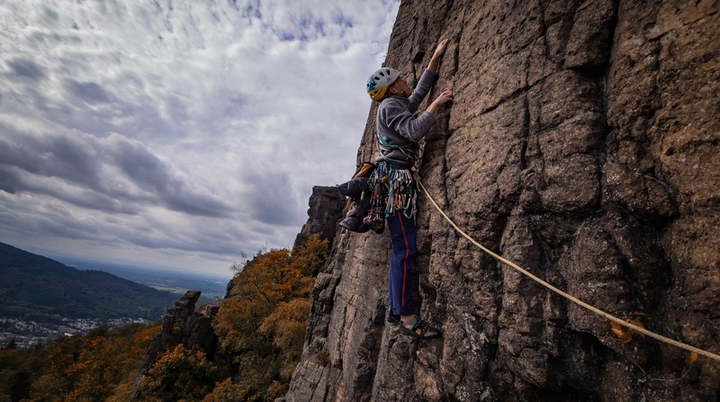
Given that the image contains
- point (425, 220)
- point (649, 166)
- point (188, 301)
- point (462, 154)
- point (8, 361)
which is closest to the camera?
point (649, 166)

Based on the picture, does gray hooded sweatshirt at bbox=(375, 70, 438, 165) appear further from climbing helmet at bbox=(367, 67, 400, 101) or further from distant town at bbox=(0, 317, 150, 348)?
distant town at bbox=(0, 317, 150, 348)

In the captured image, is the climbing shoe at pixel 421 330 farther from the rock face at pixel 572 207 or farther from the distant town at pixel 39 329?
the distant town at pixel 39 329

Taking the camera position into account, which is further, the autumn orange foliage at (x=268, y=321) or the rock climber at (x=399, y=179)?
the autumn orange foliage at (x=268, y=321)

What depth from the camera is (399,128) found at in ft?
15.4

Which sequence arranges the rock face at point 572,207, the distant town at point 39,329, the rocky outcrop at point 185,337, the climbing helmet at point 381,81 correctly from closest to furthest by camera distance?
the rock face at point 572,207 → the climbing helmet at point 381,81 → the rocky outcrop at point 185,337 → the distant town at point 39,329

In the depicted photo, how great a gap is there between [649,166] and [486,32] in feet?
9.79

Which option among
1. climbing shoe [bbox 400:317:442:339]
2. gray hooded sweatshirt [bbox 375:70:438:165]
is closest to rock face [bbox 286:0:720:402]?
climbing shoe [bbox 400:317:442:339]

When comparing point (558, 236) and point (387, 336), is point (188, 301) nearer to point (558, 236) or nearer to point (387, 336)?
point (387, 336)

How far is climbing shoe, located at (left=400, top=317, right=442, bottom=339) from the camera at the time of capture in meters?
4.19

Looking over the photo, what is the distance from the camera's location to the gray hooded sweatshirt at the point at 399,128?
15.0ft

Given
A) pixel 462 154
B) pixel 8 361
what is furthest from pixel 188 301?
pixel 8 361

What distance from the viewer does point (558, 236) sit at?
118 inches

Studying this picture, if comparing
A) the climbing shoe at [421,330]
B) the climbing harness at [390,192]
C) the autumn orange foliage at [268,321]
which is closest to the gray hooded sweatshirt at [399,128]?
the climbing harness at [390,192]

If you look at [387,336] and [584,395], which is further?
[387,336]
